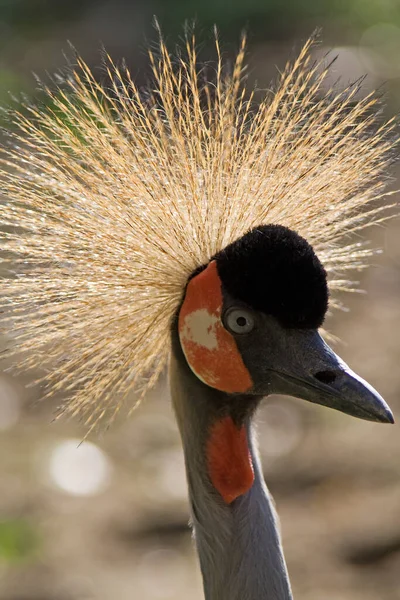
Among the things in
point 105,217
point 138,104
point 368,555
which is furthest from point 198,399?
point 368,555

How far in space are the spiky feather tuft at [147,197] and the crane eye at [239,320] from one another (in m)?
0.13

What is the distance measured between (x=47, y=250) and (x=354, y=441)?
176 centimetres

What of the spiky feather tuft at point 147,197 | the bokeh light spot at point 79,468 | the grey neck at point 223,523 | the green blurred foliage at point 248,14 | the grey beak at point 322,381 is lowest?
the bokeh light spot at point 79,468

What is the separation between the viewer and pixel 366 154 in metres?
1.67

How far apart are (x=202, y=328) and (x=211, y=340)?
3cm

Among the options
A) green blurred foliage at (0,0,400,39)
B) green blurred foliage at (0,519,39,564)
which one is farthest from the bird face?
green blurred foliage at (0,0,400,39)

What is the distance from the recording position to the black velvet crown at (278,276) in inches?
57.4

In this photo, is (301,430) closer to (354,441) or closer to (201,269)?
(354,441)

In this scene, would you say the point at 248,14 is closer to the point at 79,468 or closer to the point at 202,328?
the point at 79,468

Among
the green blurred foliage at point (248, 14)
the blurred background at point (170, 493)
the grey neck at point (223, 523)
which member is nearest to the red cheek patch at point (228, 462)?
the grey neck at point (223, 523)

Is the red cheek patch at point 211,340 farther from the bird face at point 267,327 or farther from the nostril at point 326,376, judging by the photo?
the nostril at point 326,376

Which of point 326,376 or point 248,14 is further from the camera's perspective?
point 248,14

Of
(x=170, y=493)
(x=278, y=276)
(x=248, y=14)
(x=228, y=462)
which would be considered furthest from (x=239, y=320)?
(x=248, y=14)

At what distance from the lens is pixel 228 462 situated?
5.28ft
